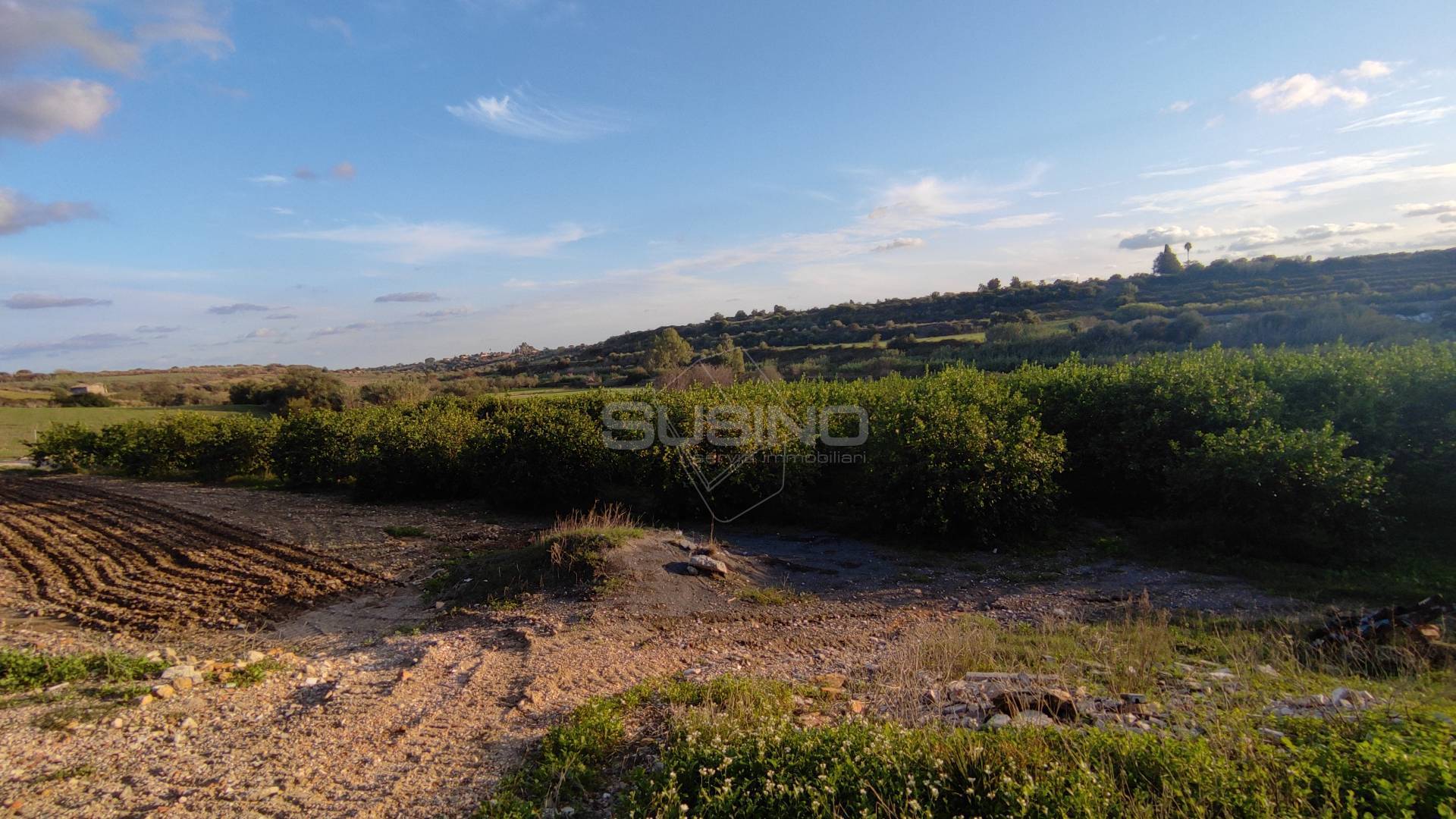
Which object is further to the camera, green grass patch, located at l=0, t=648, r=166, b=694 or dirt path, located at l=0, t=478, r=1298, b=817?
green grass patch, located at l=0, t=648, r=166, b=694

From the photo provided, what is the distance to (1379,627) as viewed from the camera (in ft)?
18.1

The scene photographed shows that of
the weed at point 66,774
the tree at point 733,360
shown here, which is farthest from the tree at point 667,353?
the weed at point 66,774

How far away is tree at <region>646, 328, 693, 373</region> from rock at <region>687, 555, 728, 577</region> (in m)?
19.0

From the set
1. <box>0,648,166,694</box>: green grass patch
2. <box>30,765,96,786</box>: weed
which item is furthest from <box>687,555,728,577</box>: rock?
<box>30,765,96,786</box>: weed

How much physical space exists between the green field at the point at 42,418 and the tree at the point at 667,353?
1830 centimetres

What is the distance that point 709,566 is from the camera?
326 inches

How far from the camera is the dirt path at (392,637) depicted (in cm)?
382

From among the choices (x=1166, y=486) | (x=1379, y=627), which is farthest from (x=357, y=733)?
(x=1166, y=486)

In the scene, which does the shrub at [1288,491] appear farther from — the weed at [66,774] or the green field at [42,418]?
the green field at [42,418]

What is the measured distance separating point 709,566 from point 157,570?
8.07m

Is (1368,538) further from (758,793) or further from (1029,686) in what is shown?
(758,793)

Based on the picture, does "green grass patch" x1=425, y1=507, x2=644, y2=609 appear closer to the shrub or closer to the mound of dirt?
the mound of dirt

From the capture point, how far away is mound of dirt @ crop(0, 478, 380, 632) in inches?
304

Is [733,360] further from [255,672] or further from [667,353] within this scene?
[255,672]
